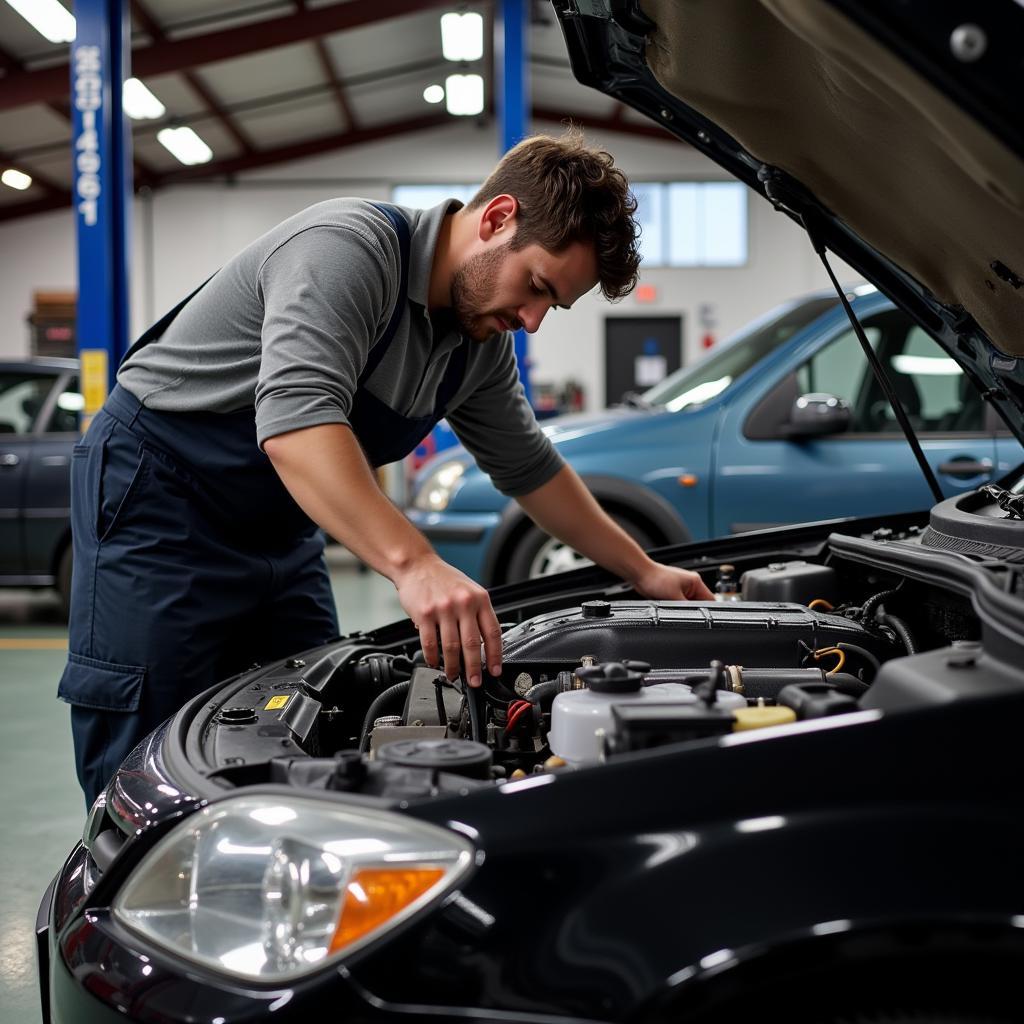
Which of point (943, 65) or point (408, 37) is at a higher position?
point (408, 37)

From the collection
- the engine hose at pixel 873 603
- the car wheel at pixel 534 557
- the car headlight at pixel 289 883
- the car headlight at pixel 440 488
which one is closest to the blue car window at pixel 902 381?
the car wheel at pixel 534 557

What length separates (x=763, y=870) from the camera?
2.78 ft

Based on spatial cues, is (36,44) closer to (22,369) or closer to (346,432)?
(22,369)

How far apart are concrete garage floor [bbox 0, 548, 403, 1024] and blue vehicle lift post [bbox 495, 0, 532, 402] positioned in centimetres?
193

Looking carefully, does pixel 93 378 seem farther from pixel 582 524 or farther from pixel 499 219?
pixel 499 219

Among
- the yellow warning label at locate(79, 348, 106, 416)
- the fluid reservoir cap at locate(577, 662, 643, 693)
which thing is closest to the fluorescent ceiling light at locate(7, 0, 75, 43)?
the yellow warning label at locate(79, 348, 106, 416)

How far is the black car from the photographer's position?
0.84 metres

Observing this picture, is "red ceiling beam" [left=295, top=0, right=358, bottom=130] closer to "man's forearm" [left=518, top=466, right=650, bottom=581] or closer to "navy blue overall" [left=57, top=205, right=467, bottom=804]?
"man's forearm" [left=518, top=466, right=650, bottom=581]

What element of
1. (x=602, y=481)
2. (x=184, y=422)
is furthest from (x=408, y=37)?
(x=184, y=422)

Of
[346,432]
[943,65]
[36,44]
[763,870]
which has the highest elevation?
[36,44]

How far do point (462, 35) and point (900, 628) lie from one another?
29.2ft

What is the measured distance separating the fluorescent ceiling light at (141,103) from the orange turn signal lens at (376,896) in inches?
420

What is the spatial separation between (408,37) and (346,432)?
11.0m

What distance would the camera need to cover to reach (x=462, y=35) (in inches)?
368
